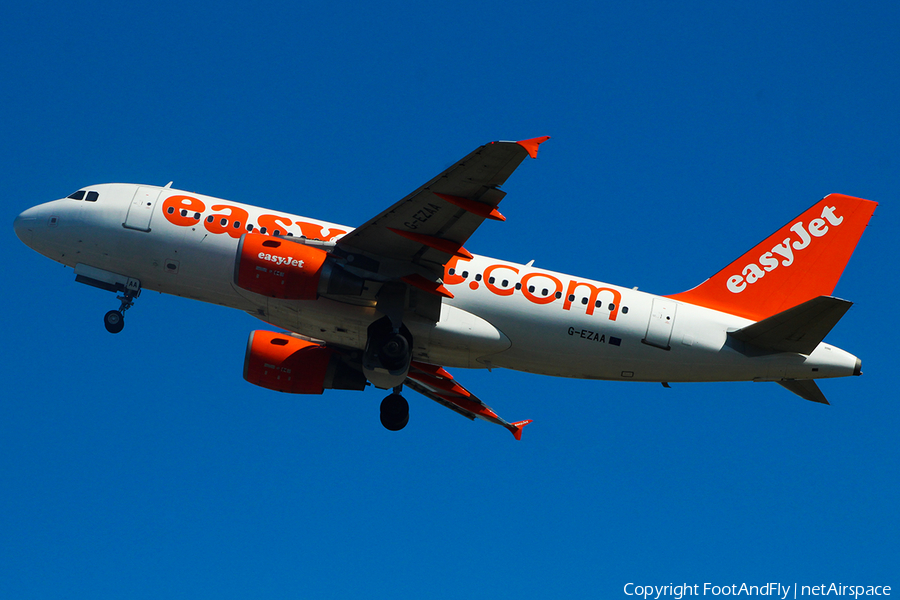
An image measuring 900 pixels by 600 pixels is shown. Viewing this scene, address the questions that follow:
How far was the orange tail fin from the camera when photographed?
28188mm

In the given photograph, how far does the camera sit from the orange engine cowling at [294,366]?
2961cm

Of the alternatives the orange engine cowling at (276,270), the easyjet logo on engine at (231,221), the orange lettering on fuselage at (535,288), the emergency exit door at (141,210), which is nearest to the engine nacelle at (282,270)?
the orange engine cowling at (276,270)

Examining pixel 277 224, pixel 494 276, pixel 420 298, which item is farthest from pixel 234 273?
pixel 494 276

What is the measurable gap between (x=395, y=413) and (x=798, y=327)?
1356 cm

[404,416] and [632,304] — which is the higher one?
[632,304]

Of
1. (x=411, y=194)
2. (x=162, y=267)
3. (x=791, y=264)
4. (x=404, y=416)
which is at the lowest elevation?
(x=404, y=416)

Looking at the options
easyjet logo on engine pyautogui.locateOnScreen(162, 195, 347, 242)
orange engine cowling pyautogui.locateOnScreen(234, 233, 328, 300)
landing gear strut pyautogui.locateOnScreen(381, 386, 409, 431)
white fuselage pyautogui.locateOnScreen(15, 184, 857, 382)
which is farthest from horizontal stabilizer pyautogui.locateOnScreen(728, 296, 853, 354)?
easyjet logo on engine pyautogui.locateOnScreen(162, 195, 347, 242)

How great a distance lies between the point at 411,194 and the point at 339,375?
942 centimetres

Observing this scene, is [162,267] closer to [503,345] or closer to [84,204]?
[84,204]

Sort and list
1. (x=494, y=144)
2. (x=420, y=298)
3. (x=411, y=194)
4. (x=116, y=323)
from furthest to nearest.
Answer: (x=116, y=323) < (x=420, y=298) < (x=411, y=194) < (x=494, y=144)

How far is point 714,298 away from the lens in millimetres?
28156

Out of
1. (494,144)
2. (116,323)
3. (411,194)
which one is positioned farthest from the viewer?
(116,323)

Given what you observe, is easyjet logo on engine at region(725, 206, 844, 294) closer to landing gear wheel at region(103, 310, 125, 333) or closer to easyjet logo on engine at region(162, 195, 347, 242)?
easyjet logo on engine at region(162, 195, 347, 242)

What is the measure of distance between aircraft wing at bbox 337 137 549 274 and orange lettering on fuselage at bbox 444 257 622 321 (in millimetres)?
975
